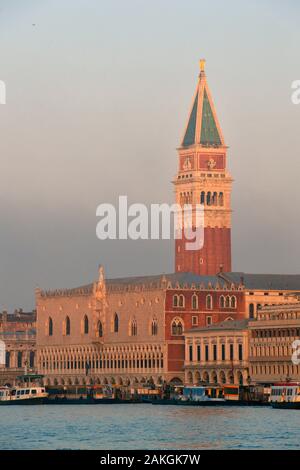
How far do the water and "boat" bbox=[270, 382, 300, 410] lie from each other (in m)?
1.68

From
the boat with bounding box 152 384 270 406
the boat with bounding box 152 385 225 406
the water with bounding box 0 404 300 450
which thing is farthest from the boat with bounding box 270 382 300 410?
the boat with bounding box 152 385 225 406

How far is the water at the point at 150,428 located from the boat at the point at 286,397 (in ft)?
5.53

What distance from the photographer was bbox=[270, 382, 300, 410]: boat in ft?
577

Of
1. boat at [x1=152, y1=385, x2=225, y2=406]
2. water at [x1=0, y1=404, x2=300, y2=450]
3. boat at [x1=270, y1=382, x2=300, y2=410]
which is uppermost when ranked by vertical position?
boat at [x1=152, y1=385, x2=225, y2=406]

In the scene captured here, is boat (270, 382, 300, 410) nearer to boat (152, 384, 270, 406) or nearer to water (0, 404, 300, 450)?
water (0, 404, 300, 450)

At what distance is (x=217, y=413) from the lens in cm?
16938

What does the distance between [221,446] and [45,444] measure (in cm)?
1054

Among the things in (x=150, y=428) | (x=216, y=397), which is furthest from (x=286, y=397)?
(x=150, y=428)

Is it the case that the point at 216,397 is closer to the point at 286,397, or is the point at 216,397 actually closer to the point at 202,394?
the point at 202,394

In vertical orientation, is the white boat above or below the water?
above

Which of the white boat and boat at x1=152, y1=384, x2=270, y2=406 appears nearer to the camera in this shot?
boat at x1=152, y1=384, x2=270, y2=406
